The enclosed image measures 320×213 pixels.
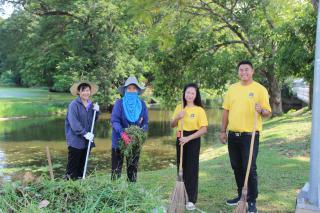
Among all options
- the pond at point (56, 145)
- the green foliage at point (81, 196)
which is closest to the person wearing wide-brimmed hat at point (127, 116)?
the green foliage at point (81, 196)

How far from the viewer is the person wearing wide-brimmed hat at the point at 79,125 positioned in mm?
5887

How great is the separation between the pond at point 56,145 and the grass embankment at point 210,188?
349cm

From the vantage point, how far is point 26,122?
88.3 feet

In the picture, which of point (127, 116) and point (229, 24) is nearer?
point (127, 116)

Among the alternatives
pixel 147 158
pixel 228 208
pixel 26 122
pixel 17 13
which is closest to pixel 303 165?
pixel 228 208

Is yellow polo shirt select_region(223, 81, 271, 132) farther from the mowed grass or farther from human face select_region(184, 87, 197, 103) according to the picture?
the mowed grass

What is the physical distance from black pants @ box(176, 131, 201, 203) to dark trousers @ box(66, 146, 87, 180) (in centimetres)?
152

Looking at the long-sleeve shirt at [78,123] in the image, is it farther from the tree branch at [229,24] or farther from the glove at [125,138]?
the tree branch at [229,24]

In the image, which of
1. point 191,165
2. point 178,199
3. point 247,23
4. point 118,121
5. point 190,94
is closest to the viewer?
point 178,199

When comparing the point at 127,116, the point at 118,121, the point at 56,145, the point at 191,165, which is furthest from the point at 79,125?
the point at 56,145

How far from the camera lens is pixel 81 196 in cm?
301

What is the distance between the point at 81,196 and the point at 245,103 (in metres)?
2.55

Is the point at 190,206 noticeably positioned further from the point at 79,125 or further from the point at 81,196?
the point at 81,196

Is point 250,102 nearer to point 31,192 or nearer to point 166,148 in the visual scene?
point 31,192
